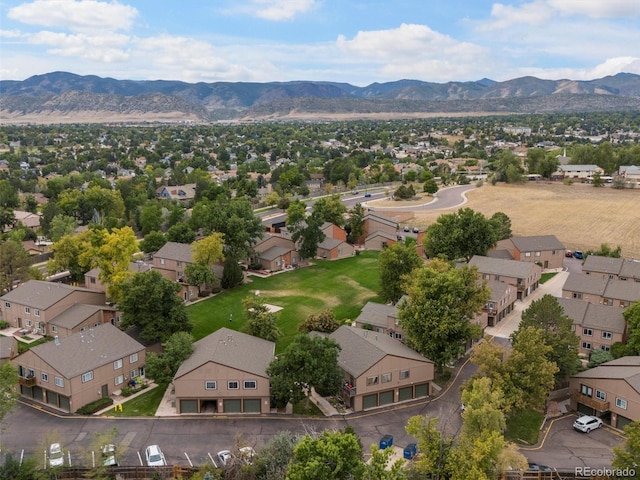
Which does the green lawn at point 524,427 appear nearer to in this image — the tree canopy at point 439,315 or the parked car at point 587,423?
the parked car at point 587,423

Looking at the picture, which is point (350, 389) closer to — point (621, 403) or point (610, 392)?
point (610, 392)

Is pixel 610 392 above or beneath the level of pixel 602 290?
beneath

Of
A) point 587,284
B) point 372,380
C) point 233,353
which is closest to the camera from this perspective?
point 372,380

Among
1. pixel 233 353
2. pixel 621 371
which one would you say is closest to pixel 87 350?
pixel 233 353

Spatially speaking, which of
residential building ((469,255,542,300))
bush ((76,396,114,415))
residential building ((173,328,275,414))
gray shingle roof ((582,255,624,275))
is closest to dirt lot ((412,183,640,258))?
gray shingle roof ((582,255,624,275))

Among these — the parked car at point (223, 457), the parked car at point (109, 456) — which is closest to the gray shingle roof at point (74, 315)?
the parked car at point (109, 456)

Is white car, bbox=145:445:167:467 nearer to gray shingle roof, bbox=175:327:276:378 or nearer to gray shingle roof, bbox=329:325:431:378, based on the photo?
gray shingle roof, bbox=175:327:276:378

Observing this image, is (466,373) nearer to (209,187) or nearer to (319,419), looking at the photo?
Result: (319,419)
